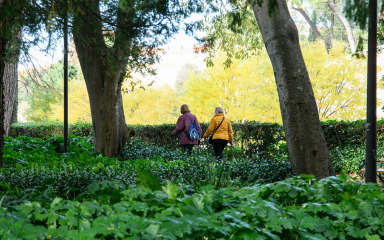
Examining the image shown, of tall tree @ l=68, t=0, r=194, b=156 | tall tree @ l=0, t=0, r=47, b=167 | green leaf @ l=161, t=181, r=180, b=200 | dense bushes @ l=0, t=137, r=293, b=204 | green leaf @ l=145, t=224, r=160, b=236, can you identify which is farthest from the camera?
tall tree @ l=68, t=0, r=194, b=156

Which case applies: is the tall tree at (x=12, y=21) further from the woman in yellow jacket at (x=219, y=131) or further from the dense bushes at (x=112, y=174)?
the woman in yellow jacket at (x=219, y=131)

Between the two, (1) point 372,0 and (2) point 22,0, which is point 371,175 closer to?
(1) point 372,0

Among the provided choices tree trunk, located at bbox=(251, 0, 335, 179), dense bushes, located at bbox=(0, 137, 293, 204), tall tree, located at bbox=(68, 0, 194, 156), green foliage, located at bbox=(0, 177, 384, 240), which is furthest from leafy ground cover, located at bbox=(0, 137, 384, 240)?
tall tree, located at bbox=(68, 0, 194, 156)

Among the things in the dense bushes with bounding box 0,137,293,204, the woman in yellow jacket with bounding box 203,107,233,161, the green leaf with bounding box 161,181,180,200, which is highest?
the woman in yellow jacket with bounding box 203,107,233,161

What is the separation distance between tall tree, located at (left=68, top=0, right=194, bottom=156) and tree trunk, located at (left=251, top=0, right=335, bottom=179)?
2.21 metres

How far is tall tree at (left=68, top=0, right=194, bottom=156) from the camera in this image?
673cm

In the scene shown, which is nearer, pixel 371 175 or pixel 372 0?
pixel 372 0

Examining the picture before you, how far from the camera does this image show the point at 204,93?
82.4 feet

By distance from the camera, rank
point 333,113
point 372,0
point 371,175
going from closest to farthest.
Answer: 1. point 372,0
2. point 371,175
3. point 333,113

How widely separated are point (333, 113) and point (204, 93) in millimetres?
8256

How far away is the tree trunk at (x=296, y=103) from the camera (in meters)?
5.52

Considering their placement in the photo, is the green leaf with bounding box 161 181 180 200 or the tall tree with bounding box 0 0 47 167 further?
the tall tree with bounding box 0 0 47 167

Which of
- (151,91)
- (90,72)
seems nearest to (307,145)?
(90,72)

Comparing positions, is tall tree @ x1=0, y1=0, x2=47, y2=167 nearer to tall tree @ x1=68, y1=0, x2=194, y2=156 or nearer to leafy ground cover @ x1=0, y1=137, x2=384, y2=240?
tall tree @ x1=68, y1=0, x2=194, y2=156
